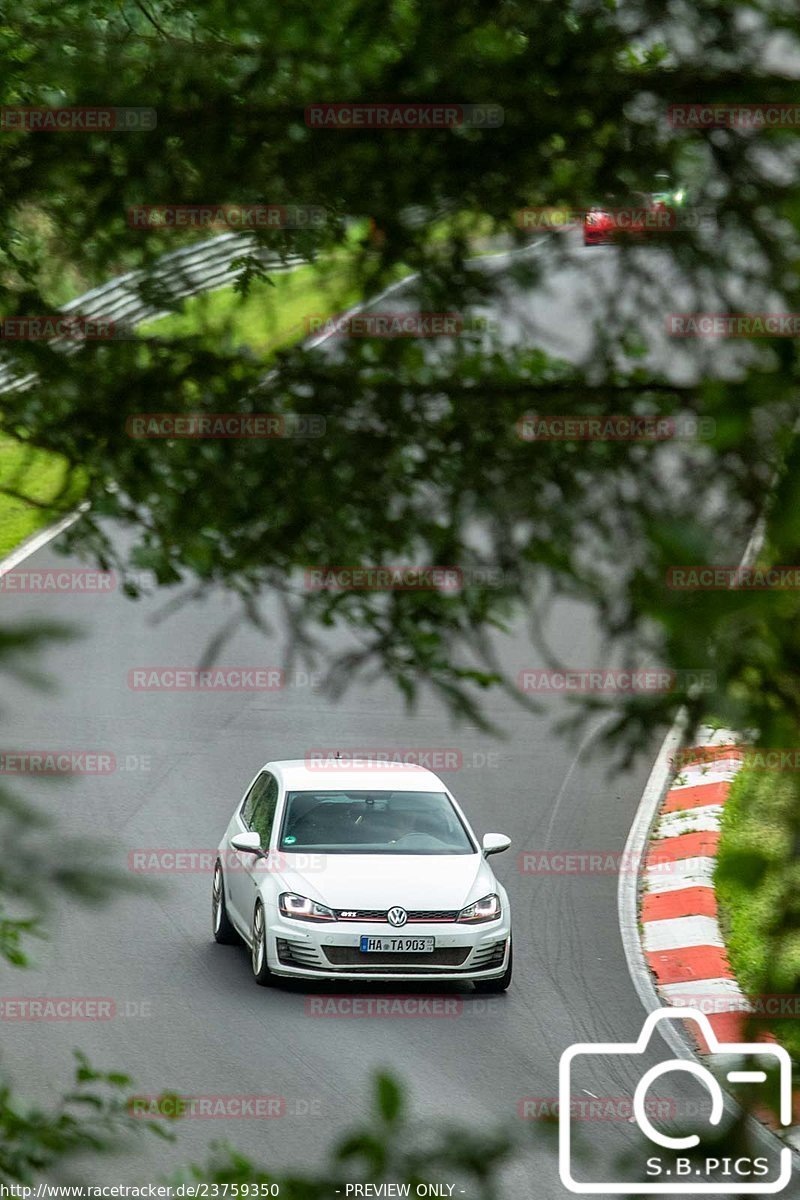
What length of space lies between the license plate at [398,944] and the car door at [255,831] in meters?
0.75

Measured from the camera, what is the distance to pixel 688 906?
12.4 meters

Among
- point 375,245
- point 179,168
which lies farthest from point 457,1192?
point 179,168

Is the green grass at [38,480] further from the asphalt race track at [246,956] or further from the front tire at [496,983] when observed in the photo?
the front tire at [496,983]

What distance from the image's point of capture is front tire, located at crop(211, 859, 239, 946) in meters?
11.7

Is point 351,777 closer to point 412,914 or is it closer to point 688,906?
point 412,914

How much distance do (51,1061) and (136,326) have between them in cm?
702

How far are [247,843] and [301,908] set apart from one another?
1.94ft

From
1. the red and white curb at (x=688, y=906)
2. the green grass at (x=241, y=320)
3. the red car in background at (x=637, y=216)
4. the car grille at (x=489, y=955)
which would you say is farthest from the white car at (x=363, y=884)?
the red car in background at (x=637, y=216)

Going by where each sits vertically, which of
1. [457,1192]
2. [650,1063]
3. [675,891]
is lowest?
[675,891]

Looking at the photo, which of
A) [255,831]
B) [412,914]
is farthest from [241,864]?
[412,914]

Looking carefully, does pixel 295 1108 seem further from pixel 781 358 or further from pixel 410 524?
pixel 781 358

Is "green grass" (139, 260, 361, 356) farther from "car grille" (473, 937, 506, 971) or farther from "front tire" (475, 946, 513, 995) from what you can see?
"front tire" (475, 946, 513, 995)

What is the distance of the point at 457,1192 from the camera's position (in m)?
2.77

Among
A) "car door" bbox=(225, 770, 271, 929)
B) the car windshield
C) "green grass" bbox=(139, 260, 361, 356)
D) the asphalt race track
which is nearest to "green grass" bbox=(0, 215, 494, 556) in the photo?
"green grass" bbox=(139, 260, 361, 356)
